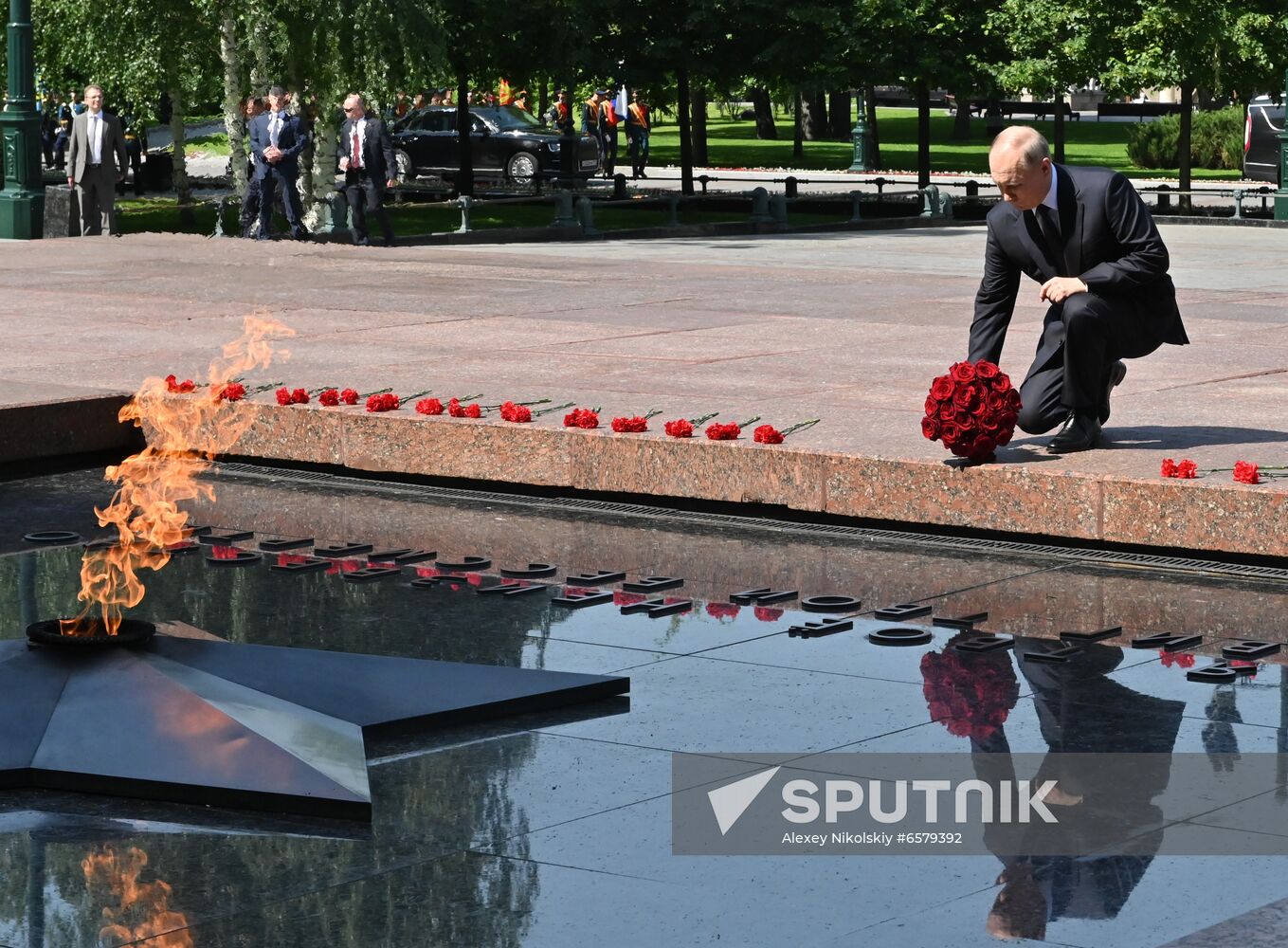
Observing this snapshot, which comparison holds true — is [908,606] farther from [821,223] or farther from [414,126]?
[414,126]

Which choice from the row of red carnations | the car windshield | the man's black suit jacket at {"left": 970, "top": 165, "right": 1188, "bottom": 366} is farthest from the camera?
the car windshield

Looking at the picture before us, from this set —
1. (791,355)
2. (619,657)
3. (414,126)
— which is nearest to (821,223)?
(414,126)

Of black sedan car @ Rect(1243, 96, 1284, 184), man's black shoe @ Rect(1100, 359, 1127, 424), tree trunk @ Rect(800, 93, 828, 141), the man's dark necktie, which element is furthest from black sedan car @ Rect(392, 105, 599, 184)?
the man's dark necktie

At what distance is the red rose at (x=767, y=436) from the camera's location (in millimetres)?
8539

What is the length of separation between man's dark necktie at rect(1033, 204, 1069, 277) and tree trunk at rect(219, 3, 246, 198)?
17955 millimetres

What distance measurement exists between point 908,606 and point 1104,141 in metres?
47.7

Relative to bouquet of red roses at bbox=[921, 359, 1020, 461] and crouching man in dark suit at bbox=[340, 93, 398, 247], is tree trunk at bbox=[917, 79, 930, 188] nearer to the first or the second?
crouching man in dark suit at bbox=[340, 93, 398, 247]

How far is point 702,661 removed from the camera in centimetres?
624

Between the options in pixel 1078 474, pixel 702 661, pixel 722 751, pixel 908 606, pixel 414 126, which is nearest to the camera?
pixel 722 751

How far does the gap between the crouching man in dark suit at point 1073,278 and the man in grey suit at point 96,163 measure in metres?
16.4

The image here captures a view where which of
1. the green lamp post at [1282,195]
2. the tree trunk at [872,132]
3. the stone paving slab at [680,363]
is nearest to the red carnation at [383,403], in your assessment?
the stone paving slab at [680,363]

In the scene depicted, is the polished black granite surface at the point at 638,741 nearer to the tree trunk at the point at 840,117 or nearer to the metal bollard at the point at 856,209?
the metal bollard at the point at 856,209

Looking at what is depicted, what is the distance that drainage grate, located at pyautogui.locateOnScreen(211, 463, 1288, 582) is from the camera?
7.62m

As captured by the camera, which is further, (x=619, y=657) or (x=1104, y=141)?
(x=1104, y=141)
